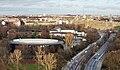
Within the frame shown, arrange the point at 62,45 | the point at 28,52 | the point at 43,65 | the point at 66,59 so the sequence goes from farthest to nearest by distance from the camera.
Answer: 1. the point at 62,45
2. the point at 28,52
3. the point at 66,59
4. the point at 43,65

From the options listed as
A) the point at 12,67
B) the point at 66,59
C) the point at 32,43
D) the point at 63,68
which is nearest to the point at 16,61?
the point at 12,67

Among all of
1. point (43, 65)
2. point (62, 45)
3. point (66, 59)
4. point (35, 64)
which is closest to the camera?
point (43, 65)

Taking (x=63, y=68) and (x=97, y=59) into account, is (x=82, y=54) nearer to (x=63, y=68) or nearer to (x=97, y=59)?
(x=97, y=59)

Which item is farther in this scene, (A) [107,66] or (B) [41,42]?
(B) [41,42]

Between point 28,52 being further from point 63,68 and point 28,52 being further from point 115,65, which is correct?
point 115,65

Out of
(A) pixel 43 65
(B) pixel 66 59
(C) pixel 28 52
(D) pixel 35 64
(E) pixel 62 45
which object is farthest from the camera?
(E) pixel 62 45

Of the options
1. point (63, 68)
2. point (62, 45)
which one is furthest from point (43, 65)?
point (62, 45)

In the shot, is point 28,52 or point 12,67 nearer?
point 12,67

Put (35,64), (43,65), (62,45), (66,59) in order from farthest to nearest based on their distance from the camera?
(62,45), (66,59), (35,64), (43,65)
